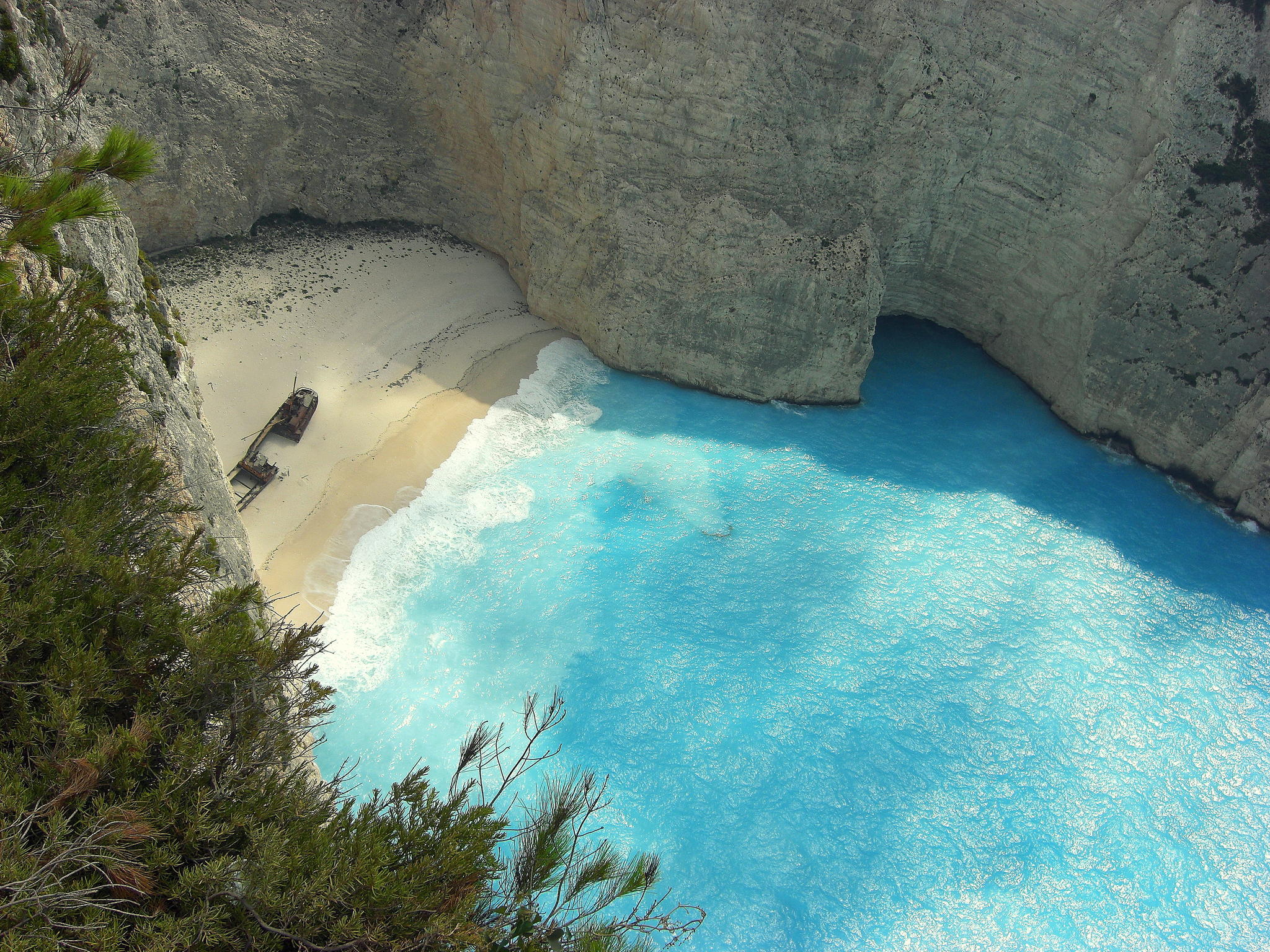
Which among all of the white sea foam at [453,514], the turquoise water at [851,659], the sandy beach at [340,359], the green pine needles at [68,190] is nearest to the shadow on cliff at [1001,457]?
the turquoise water at [851,659]

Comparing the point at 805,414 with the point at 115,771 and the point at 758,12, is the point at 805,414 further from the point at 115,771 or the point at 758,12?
the point at 115,771

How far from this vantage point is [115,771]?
601 cm

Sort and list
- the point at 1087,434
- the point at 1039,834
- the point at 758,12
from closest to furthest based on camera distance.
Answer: the point at 1039,834 → the point at 758,12 → the point at 1087,434

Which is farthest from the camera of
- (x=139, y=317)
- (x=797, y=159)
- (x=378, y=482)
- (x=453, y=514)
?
(x=797, y=159)

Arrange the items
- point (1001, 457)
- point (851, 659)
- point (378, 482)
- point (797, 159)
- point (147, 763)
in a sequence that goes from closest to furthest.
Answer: point (147, 763), point (851, 659), point (378, 482), point (797, 159), point (1001, 457)

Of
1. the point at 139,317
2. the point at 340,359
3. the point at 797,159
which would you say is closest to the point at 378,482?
the point at 340,359

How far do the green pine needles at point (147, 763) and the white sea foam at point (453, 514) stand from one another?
8567mm

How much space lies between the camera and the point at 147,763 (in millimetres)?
6285

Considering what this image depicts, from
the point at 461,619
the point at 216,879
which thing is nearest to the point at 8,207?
the point at 216,879

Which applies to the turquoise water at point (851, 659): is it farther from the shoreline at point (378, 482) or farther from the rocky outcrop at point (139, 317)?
the rocky outcrop at point (139, 317)

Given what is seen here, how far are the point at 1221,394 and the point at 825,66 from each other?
48.8 ft

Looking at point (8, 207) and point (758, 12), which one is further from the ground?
point (758, 12)

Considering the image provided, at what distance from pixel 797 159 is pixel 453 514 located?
14.4m

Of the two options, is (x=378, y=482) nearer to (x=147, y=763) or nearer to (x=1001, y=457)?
(x=147, y=763)
